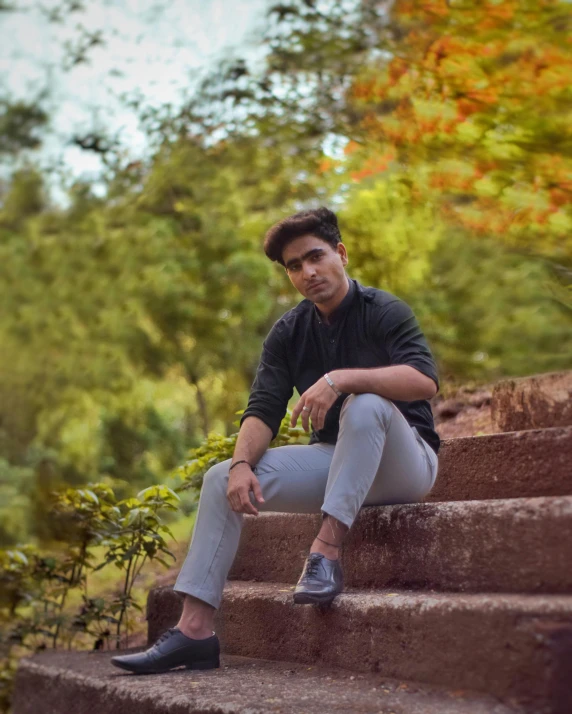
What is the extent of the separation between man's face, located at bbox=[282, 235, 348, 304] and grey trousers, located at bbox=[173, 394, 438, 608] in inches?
19.6

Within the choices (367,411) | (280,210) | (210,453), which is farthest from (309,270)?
(280,210)

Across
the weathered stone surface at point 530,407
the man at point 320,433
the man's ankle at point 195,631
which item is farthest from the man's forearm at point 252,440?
the weathered stone surface at point 530,407

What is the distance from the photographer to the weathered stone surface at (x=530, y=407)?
10.5 feet

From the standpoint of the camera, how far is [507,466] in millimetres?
2723

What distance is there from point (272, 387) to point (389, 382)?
60 cm

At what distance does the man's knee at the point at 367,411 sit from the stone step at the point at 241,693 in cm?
74

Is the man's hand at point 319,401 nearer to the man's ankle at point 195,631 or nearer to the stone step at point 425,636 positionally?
the stone step at point 425,636

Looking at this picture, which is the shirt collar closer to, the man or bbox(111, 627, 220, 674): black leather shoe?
the man

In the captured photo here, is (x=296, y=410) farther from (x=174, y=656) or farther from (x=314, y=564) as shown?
(x=174, y=656)

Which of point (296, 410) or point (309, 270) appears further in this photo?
point (309, 270)

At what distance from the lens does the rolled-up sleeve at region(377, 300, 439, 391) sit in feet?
8.60

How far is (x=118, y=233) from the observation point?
8.01 meters

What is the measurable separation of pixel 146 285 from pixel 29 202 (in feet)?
5.63

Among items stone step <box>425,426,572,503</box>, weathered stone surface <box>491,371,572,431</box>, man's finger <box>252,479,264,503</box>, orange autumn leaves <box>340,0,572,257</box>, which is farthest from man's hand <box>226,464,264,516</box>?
orange autumn leaves <box>340,0,572,257</box>
